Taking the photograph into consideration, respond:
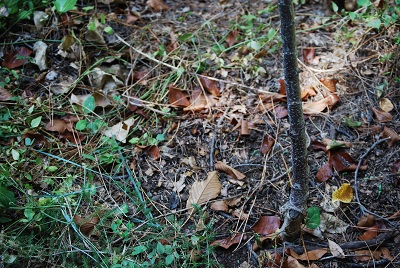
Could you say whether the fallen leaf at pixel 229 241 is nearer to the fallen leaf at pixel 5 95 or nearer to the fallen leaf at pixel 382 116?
the fallen leaf at pixel 382 116

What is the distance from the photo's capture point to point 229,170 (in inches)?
85.8

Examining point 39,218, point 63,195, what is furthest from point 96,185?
point 39,218

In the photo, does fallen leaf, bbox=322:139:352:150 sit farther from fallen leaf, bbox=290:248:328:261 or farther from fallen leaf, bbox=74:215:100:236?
fallen leaf, bbox=74:215:100:236

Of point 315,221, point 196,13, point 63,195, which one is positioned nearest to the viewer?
point 315,221

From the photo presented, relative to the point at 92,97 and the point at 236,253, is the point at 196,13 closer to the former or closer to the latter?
the point at 92,97

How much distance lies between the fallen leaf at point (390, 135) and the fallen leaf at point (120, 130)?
55.0 inches

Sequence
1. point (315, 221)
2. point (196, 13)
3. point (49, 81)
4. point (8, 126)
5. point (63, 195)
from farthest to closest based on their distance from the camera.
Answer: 1. point (196, 13)
2. point (49, 81)
3. point (8, 126)
4. point (63, 195)
5. point (315, 221)

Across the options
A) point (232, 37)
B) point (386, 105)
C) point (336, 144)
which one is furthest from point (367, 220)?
point (232, 37)

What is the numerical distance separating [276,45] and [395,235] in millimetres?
1391

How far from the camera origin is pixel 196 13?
10.00ft

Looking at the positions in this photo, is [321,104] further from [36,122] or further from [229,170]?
[36,122]

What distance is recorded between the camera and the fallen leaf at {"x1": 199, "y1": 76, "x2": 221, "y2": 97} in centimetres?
251

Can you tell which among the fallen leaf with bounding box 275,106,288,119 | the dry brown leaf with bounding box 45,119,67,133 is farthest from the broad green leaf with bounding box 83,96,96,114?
the fallen leaf with bounding box 275,106,288,119

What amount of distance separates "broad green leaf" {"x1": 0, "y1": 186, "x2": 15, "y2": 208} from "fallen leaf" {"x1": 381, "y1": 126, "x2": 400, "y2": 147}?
6.31ft
